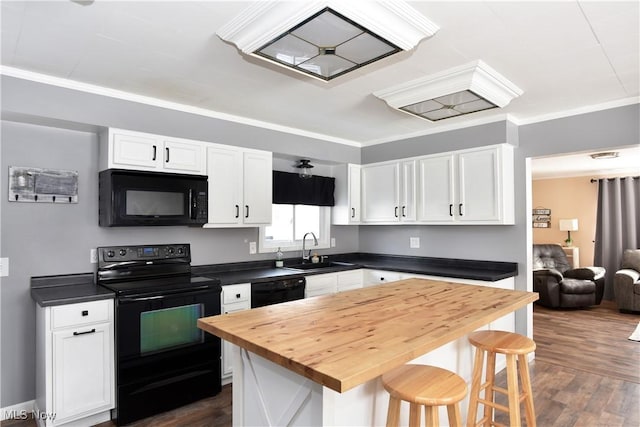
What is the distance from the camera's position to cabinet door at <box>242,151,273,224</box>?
372 cm

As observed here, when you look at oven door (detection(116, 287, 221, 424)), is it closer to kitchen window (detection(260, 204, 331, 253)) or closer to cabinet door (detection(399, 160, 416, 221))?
kitchen window (detection(260, 204, 331, 253))

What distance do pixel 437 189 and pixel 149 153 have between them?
2808 mm

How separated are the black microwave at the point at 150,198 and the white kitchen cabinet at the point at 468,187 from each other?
7.67 feet

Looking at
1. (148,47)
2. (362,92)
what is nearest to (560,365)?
(362,92)

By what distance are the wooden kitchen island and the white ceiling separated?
149 centimetres

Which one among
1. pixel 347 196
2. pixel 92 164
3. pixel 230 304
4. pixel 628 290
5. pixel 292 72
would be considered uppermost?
pixel 292 72

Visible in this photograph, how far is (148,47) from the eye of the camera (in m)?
2.32

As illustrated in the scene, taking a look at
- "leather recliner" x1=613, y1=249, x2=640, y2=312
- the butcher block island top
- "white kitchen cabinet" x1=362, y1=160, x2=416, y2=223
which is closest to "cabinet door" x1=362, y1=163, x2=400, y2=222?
"white kitchen cabinet" x1=362, y1=160, x2=416, y2=223

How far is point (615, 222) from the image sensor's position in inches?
272

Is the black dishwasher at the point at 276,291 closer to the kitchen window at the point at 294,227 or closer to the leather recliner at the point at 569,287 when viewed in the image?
the kitchen window at the point at 294,227

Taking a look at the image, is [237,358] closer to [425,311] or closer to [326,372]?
[326,372]

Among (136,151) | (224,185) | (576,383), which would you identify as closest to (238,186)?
(224,185)

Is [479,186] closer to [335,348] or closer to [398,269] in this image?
[398,269]

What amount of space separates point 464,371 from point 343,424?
1.10m
